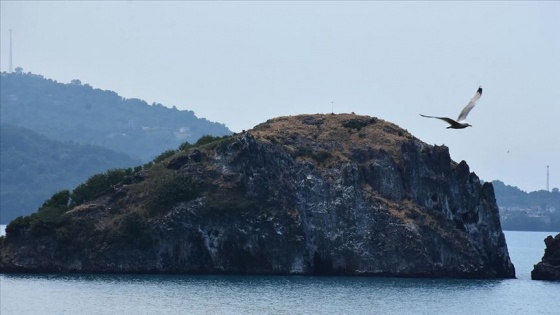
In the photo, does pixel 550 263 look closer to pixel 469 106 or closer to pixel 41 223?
pixel 41 223

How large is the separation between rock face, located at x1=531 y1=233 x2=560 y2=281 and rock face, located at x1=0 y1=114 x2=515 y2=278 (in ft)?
12.6

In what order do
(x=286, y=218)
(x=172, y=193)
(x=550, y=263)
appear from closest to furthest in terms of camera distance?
(x=286, y=218), (x=550, y=263), (x=172, y=193)

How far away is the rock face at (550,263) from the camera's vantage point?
107375mm

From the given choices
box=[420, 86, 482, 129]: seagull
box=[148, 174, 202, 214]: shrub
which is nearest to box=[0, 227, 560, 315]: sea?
box=[148, 174, 202, 214]: shrub

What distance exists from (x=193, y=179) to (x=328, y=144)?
15.6 meters

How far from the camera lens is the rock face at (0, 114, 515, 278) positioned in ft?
353

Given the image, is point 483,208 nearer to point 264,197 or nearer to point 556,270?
point 556,270

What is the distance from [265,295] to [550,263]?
118ft

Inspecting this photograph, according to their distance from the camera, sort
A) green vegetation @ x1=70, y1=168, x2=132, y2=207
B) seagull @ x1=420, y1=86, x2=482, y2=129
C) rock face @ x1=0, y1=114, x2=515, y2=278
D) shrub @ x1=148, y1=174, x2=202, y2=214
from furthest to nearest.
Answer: green vegetation @ x1=70, y1=168, x2=132, y2=207, shrub @ x1=148, y1=174, x2=202, y2=214, rock face @ x1=0, y1=114, x2=515, y2=278, seagull @ x1=420, y1=86, x2=482, y2=129

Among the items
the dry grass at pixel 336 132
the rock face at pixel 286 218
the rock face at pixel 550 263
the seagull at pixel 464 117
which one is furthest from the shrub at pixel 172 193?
the seagull at pixel 464 117

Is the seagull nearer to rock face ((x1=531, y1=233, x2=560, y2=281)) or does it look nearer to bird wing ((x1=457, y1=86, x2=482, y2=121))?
bird wing ((x1=457, y1=86, x2=482, y2=121))

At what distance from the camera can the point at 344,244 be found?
108m

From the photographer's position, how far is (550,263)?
110m

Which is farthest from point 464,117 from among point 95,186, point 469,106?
point 95,186
